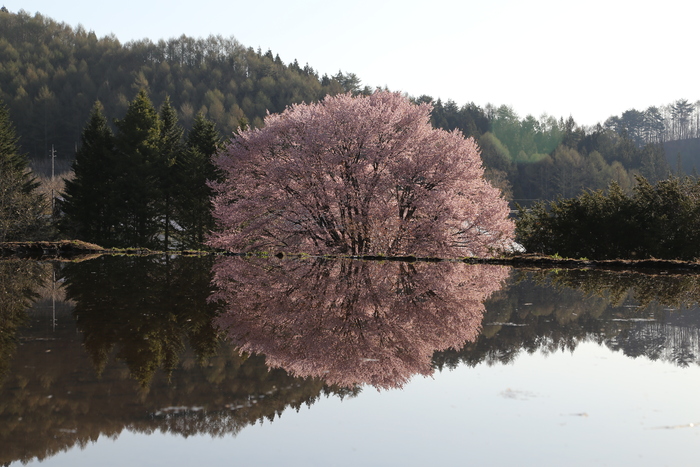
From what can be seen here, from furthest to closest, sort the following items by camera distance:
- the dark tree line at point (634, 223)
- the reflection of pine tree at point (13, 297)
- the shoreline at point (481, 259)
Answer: the dark tree line at point (634, 223)
the shoreline at point (481, 259)
the reflection of pine tree at point (13, 297)

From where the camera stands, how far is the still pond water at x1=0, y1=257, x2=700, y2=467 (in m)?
4.59

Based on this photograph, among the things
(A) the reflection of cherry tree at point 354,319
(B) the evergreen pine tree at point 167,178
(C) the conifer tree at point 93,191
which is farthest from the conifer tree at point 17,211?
(A) the reflection of cherry tree at point 354,319

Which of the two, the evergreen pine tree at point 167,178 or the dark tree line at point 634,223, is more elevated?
the evergreen pine tree at point 167,178

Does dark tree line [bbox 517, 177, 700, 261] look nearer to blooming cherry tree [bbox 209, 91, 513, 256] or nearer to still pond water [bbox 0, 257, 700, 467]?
blooming cherry tree [bbox 209, 91, 513, 256]

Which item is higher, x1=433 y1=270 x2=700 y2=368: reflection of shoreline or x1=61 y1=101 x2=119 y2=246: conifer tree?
x1=61 y1=101 x2=119 y2=246: conifer tree

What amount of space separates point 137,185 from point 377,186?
79.8 feet

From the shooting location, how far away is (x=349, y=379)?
6.49 meters

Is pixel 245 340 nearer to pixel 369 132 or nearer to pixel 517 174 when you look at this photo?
pixel 369 132

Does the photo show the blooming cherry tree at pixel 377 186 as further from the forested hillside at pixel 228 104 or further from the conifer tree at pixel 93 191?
the forested hillside at pixel 228 104

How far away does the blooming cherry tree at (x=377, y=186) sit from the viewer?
25938 millimetres

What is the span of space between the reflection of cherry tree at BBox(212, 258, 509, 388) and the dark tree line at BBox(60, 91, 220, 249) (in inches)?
1111

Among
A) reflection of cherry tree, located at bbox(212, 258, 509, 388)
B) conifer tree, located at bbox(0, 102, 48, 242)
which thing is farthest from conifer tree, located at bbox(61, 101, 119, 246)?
reflection of cherry tree, located at bbox(212, 258, 509, 388)

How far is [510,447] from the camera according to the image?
4.61 metres

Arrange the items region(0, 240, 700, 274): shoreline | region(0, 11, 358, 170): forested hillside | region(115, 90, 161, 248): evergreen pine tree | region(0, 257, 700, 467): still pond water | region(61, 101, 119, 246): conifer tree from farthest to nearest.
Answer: region(0, 11, 358, 170): forested hillside, region(61, 101, 119, 246): conifer tree, region(115, 90, 161, 248): evergreen pine tree, region(0, 240, 700, 274): shoreline, region(0, 257, 700, 467): still pond water
